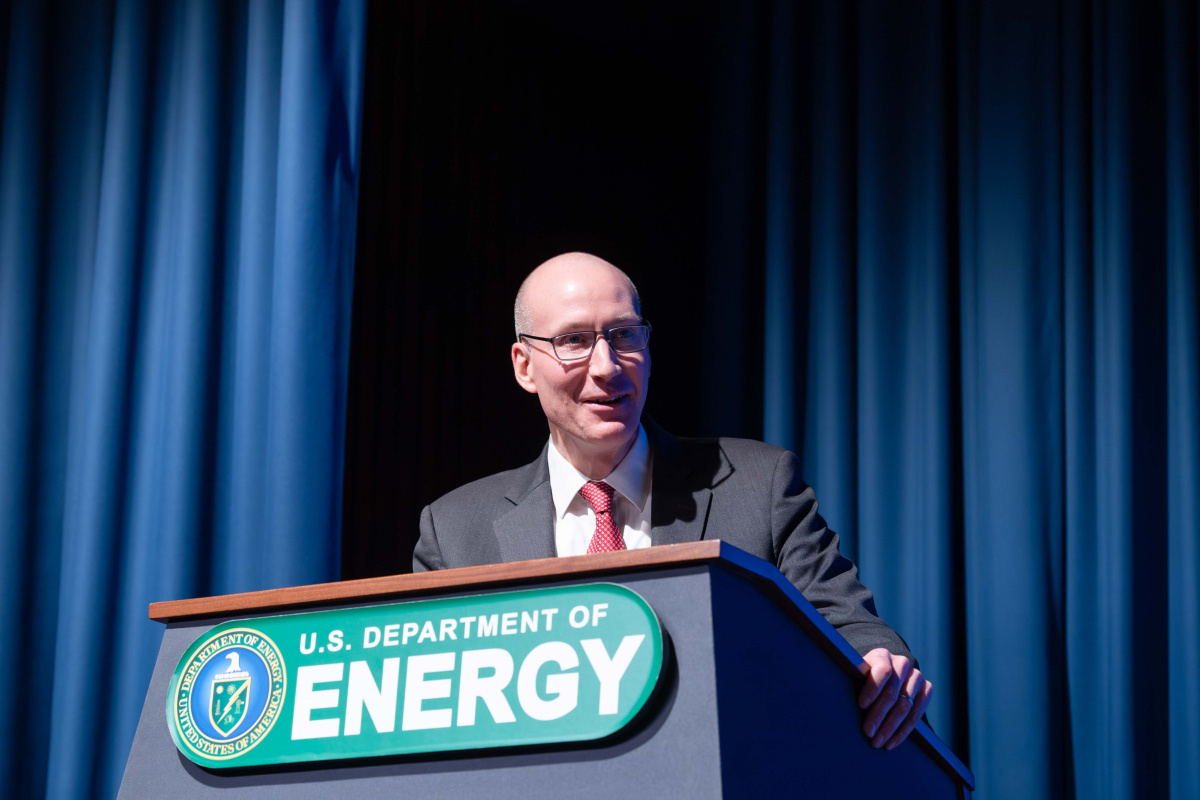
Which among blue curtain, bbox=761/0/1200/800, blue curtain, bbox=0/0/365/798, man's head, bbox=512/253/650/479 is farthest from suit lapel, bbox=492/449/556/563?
blue curtain, bbox=761/0/1200/800

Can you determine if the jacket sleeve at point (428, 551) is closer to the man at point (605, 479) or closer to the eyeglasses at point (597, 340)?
the man at point (605, 479)

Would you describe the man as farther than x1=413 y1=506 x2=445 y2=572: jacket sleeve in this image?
No

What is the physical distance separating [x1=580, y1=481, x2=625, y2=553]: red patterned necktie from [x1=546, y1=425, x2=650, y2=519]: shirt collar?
4cm

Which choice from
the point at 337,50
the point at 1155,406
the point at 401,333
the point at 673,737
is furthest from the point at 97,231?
the point at 1155,406

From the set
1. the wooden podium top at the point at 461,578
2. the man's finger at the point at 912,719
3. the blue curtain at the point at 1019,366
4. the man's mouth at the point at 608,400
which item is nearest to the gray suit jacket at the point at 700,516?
the man's mouth at the point at 608,400

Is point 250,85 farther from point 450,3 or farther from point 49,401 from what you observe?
point 450,3

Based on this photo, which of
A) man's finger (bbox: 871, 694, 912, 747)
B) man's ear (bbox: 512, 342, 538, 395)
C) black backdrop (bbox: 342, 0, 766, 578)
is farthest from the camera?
black backdrop (bbox: 342, 0, 766, 578)

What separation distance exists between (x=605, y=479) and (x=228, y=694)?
0.85 m

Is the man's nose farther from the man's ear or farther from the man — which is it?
the man's ear

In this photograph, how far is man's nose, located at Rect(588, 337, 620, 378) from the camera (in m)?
1.58

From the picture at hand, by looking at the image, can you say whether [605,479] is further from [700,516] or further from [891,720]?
[891,720]

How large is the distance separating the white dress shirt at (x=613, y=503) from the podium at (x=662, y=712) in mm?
667

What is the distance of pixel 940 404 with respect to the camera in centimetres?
236

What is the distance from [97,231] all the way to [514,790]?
6.27 feet
